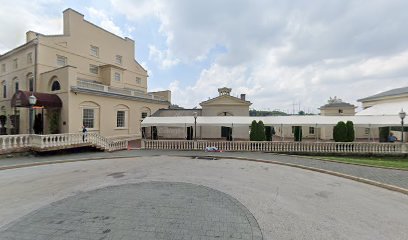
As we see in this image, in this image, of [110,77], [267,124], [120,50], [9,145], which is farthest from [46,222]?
[120,50]

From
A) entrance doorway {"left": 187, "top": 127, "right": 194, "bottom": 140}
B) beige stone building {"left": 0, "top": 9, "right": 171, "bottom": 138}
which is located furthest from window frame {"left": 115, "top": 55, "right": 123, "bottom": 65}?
entrance doorway {"left": 187, "top": 127, "right": 194, "bottom": 140}

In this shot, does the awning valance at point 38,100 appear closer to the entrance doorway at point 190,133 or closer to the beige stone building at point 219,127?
the beige stone building at point 219,127

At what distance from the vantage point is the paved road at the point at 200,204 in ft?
13.3

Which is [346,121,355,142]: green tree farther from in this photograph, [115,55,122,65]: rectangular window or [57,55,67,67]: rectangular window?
[57,55,67,67]: rectangular window

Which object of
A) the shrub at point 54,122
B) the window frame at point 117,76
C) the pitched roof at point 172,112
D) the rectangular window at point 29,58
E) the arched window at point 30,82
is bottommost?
the shrub at point 54,122

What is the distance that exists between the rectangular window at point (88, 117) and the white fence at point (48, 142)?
322 centimetres

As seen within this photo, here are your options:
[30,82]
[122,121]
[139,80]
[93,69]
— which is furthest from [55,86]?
[139,80]

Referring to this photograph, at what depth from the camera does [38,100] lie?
14766mm

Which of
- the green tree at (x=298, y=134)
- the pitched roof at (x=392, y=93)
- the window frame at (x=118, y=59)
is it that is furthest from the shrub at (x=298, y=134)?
the window frame at (x=118, y=59)

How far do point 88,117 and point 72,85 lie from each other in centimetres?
323

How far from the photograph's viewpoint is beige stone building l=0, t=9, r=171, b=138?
638 inches

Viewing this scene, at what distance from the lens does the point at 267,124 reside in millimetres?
17344

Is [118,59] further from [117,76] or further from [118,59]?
[117,76]

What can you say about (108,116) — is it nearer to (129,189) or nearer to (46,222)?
(129,189)
